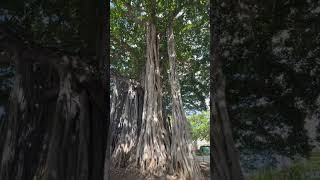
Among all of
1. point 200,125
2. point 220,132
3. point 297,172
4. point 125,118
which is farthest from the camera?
point 200,125

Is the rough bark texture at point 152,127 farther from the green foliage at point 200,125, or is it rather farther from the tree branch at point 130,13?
the green foliage at point 200,125

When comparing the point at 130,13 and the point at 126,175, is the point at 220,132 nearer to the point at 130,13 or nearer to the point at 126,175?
the point at 126,175

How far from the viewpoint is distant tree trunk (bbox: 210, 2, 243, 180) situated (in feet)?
Result: 7.56

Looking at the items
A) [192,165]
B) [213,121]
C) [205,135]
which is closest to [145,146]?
[192,165]

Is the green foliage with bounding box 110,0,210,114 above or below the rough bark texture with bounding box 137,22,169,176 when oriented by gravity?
above

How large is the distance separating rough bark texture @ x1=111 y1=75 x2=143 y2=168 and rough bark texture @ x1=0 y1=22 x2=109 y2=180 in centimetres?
468

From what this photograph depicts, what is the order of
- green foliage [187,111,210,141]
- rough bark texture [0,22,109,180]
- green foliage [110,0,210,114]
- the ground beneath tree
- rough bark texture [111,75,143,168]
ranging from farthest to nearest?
green foliage [187,111,210,141], green foliage [110,0,210,114], rough bark texture [111,75,143,168], the ground beneath tree, rough bark texture [0,22,109,180]

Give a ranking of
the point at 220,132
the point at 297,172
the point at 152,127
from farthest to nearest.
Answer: the point at 152,127, the point at 220,132, the point at 297,172

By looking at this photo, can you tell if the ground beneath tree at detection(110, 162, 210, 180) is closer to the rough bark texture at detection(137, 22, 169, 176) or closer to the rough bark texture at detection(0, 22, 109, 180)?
the rough bark texture at detection(137, 22, 169, 176)

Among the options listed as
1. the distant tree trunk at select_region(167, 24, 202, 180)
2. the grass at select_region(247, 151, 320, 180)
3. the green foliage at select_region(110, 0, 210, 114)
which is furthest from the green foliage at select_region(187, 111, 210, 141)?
the grass at select_region(247, 151, 320, 180)

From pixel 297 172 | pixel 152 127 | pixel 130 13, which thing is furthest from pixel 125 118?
pixel 297 172

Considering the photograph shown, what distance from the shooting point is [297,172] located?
2242 mm

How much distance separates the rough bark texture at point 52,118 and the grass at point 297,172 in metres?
0.79

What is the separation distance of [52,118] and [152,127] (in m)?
4.65
